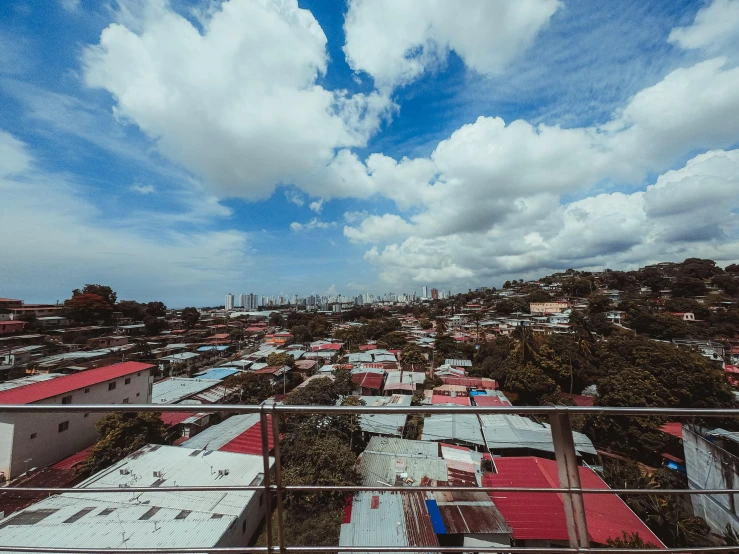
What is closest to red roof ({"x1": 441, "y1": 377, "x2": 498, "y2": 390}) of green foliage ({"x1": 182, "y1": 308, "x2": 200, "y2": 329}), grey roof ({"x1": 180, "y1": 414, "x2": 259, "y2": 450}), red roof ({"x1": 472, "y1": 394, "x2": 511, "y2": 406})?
red roof ({"x1": 472, "y1": 394, "x2": 511, "y2": 406})

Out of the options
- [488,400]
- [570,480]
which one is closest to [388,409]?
[570,480]

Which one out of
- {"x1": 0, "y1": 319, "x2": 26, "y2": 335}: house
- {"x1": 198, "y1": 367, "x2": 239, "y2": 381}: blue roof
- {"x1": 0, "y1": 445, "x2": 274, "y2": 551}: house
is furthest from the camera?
{"x1": 0, "y1": 319, "x2": 26, "y2": 335}: house

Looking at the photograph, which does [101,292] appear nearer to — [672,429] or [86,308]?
[86,308]

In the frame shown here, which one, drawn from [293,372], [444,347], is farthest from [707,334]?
[293,372]

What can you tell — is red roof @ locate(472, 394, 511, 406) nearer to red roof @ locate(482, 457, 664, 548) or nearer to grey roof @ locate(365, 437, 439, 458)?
grey roof @ locate(365, 437, 439, 458)

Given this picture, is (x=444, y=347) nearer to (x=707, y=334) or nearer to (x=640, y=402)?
(x=640, y=402)

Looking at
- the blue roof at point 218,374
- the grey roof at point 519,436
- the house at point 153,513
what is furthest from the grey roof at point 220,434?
the grey roof at point 519,436
